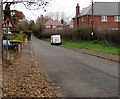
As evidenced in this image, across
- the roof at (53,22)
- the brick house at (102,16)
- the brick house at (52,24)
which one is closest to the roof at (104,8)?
the brick house at (102,16)

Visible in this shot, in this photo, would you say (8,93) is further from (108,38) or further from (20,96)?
(108,38)

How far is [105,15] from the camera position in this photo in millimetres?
54844

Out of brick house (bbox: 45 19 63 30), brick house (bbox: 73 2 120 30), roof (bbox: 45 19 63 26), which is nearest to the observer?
brick house (bbox: 73 2 120 30)

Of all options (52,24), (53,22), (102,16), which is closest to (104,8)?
(102,16)

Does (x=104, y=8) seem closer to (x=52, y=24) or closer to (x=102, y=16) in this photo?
(x=102, y=16)

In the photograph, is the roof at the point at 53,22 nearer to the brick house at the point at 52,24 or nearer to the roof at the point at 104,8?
the brick house at the point at 52,24

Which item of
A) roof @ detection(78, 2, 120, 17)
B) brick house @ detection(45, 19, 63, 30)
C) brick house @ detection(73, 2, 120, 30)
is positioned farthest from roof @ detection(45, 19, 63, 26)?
roof @ detection(78, 2, 120, 17)

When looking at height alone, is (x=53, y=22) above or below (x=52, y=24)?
above

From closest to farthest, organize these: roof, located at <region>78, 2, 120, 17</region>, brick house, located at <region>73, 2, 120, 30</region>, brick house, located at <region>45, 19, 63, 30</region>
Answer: brick house, located at <region>73, 2, 120, 30</region> < roof, located at <region>78, 2, 120, 17</region> < brick house, located at <region>45, 19, 63, 30</region>

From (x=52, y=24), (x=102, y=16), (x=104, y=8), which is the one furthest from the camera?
(x=52, y=24)

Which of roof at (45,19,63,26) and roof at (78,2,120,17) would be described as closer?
roof at (78,2,120,17)

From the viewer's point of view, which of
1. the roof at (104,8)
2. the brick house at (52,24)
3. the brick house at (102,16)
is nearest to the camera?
the brick house at (102,16)

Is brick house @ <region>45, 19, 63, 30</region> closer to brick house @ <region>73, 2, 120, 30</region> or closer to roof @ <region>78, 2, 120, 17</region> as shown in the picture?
brick house @ <region>73, 2, 120, 30</region>

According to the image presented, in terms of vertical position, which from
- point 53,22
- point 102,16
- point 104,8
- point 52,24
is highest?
point 104,8
